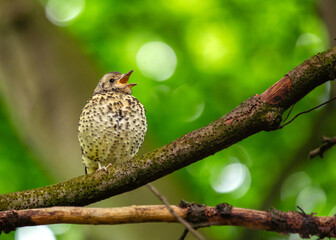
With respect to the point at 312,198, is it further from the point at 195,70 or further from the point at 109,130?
the point at 109,130

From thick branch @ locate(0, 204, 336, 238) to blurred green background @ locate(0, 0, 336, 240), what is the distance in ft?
11.2

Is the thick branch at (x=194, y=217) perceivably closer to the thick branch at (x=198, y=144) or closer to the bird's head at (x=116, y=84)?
the thick branch at (x=198, y=144)

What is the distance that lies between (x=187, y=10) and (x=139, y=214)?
591cm

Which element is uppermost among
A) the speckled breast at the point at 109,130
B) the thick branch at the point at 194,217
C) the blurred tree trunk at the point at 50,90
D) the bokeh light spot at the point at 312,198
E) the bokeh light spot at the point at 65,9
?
the bokeh light spot at the point at 65,9

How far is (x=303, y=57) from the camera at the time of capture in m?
7.43

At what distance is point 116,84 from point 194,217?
2757 millimetres

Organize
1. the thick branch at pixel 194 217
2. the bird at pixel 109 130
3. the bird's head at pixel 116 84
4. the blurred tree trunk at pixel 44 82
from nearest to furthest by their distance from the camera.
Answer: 1. the thick branch at pixel 194 217
2. the bird at pixel 109 130
3. the bird's head at pixel 116 84
4. the blurred tree trunk at pixel 44 82

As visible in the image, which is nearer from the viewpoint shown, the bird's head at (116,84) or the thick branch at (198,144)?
the thick branch at (198,144)

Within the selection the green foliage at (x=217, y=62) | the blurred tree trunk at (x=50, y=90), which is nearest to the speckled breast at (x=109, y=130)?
the blurred tree trunk at (x=50, y=90)

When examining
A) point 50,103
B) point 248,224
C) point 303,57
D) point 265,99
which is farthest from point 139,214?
point 303,57

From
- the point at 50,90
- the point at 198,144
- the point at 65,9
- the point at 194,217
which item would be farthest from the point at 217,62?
the point at 194,217

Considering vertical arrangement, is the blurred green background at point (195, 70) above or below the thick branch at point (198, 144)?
above

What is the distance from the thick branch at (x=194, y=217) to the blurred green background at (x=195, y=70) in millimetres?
3404

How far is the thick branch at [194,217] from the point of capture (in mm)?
2361
